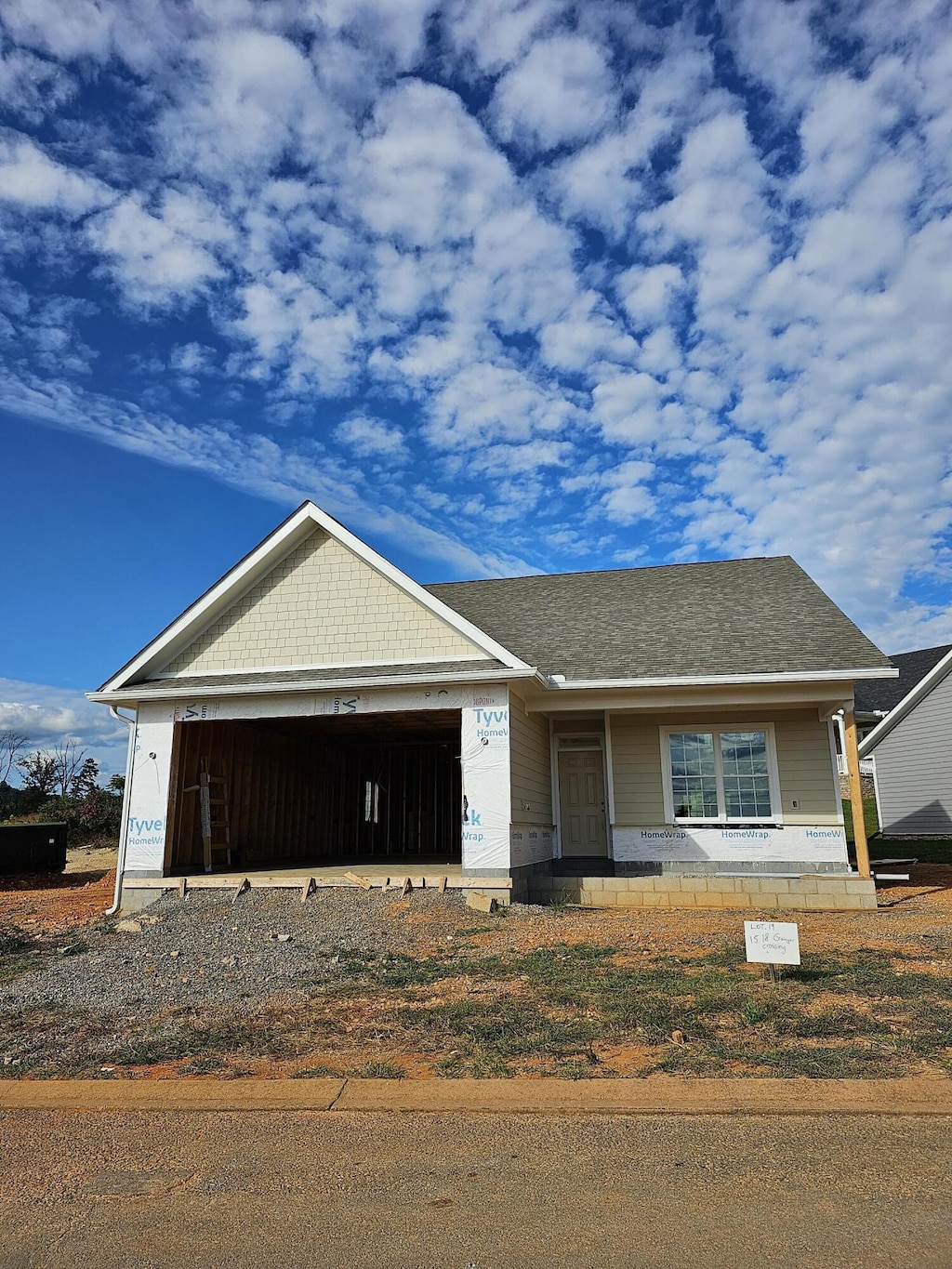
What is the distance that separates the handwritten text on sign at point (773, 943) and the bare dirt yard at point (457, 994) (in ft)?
0.90

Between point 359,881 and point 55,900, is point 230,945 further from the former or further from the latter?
point 55,900

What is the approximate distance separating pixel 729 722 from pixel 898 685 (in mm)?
17774

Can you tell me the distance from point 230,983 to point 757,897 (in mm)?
7820

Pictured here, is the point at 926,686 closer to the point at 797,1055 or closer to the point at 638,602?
the point at 638,602

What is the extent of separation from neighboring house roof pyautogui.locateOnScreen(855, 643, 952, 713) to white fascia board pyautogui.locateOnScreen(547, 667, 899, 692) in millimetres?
16231

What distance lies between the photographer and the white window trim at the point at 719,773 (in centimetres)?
1421

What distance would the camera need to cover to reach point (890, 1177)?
3.94 meters

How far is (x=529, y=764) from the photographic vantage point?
46.5 feet

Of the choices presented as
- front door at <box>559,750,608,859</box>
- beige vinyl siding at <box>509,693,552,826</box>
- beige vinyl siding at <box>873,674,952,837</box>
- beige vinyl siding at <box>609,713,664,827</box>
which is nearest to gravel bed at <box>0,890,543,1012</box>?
beige vinyl siding at <box>509,693,552,826</box>

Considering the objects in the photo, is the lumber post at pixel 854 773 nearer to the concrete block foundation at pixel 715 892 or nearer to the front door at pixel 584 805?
the concrete block foundation at pixel 715 892

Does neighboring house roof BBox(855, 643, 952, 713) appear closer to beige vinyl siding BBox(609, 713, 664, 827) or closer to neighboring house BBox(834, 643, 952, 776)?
neighboring house BBox(834, 643, 952, 776)

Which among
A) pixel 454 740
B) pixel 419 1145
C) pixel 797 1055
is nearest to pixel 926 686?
pixel 454 740

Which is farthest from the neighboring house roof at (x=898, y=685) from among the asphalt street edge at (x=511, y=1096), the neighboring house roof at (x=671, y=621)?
the asphalt street edge at (x=511, y=1096)

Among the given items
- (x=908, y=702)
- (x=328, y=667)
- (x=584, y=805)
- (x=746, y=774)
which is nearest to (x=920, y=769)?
(x=908, y=702)
